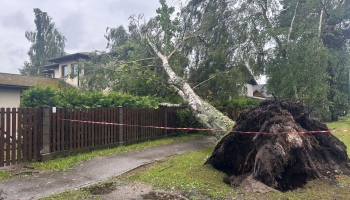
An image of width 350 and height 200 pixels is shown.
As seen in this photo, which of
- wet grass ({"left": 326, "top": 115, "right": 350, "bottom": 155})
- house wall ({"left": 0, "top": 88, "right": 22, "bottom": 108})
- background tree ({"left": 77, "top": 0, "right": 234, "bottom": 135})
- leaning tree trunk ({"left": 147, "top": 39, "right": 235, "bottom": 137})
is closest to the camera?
leaning tree trunk ({"left": 147, "top": 39, "right": 235, "bottom": 137})

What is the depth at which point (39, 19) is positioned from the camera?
3847cm

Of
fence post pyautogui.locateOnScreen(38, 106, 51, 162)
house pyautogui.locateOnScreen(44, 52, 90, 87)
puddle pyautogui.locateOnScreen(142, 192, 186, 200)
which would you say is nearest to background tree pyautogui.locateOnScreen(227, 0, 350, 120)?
puddle pyautogui.locateOnScreen(142, 192, 186, 200)

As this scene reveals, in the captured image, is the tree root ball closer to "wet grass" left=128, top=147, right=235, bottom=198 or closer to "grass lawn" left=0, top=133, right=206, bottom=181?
"wet grass" left=128, top=147, right=235, bottom=198

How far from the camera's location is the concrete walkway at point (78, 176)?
5164 mm

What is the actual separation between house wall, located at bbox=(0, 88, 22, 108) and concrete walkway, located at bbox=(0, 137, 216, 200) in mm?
12556

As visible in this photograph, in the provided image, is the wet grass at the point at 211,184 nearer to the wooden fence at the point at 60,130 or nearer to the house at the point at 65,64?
the wooden fence at the point at 60,130

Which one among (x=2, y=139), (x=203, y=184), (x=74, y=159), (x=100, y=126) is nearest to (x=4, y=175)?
(x=2, y=139)

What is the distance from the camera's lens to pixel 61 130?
8.00 metres

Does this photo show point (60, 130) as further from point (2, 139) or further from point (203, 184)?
A: point (203, 184)

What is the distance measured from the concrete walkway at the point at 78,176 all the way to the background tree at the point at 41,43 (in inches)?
1355

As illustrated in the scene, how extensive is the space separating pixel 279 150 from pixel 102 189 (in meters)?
3.59

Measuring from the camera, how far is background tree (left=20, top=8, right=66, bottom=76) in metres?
38.3

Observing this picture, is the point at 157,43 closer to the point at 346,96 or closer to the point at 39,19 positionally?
the point at 346,96

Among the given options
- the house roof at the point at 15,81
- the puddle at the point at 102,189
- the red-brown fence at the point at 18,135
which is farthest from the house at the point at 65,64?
the puddle at the point at 102,189
